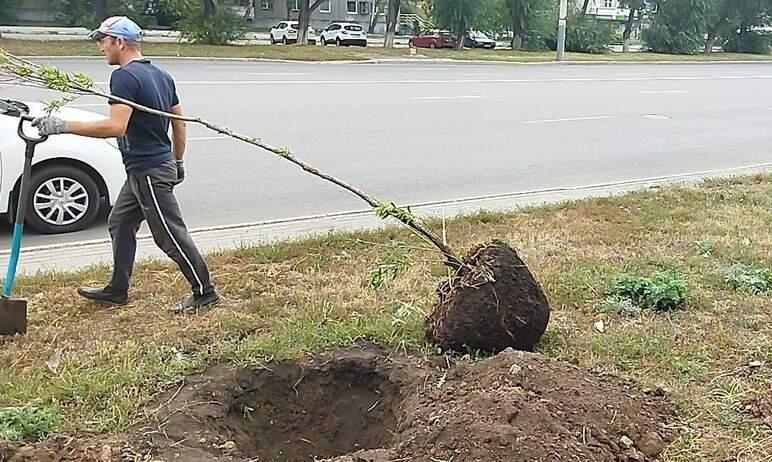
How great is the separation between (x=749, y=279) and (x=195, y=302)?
11.8 feet

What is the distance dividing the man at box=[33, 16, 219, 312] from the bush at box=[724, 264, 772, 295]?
11.1 feet

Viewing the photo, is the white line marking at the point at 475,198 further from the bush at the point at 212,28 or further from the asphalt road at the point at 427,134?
the bush at the point at 212,28

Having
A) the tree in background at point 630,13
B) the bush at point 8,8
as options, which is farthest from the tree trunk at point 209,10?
the tree in background at point 630,13

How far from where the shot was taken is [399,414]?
153 inches

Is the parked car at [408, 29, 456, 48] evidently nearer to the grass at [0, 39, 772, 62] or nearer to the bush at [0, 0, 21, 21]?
the grass at [0, 39, 772, 62]

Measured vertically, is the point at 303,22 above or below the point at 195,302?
above

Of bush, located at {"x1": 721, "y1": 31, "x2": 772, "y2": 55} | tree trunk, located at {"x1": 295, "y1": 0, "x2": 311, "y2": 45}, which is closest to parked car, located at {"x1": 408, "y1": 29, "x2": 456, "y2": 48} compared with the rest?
tree trunk, located at {"x1": 295, "y1": 0, "x2": 311, "y2": 45}

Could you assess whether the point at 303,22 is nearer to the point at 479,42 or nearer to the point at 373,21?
the point at 479,42

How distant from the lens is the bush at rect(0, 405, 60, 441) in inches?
138

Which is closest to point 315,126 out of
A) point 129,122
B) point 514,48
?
point 129,122

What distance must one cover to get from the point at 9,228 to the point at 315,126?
6532 mm

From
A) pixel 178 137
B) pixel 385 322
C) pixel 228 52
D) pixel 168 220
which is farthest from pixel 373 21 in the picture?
pixel 385 322

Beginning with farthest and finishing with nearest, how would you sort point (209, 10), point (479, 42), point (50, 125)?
1. point (479, 42)
2. point (209, 10)
3. point (50, 125)

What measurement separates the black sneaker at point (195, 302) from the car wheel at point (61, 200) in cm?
249
